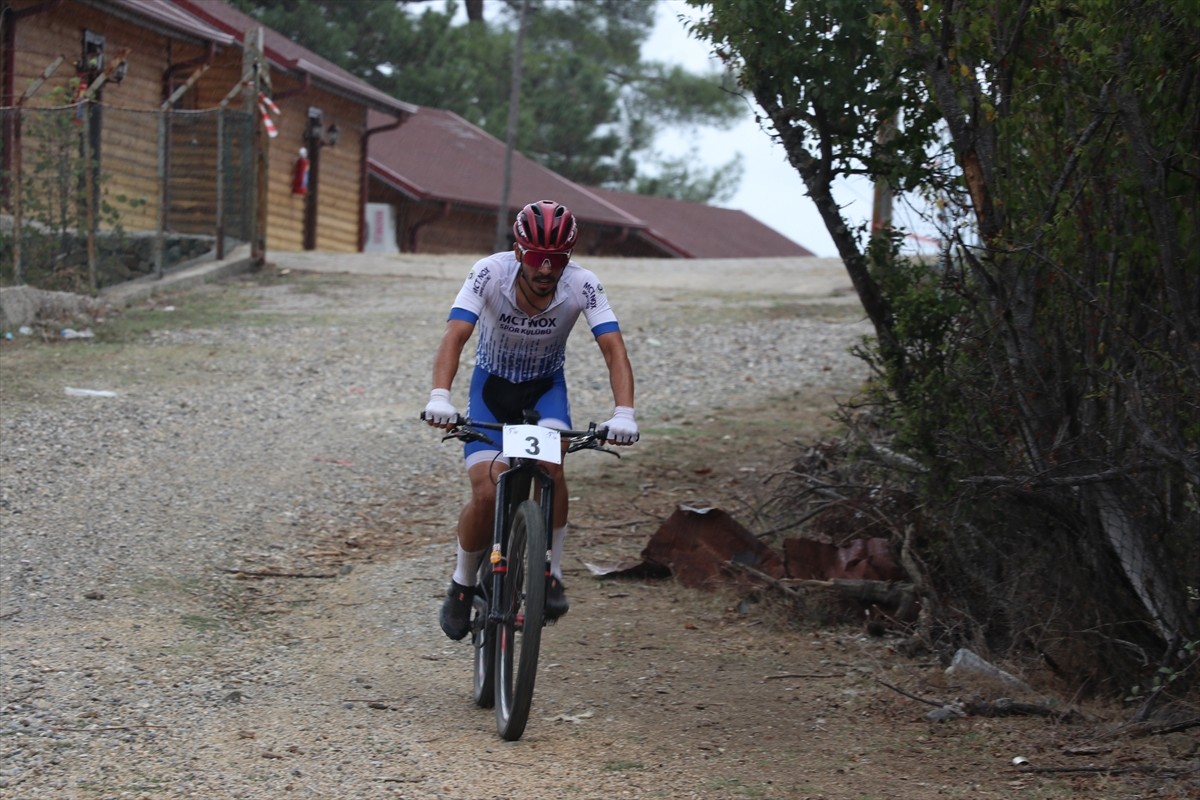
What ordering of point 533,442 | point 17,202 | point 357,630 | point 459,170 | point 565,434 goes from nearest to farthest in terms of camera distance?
point 533,442
point 565,434
point 357,630
point 17,202
point 459,170

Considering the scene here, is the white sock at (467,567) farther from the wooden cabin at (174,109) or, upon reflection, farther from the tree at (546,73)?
the tree at (546,73)

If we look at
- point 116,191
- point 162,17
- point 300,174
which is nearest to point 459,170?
point 300,174

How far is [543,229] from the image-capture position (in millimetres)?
5539

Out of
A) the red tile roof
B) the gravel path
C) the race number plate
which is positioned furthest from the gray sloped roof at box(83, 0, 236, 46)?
the race number plate

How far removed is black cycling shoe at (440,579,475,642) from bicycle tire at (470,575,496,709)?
Result: 0.21 ft

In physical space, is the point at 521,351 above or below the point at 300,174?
below

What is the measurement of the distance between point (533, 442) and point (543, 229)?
834 mm

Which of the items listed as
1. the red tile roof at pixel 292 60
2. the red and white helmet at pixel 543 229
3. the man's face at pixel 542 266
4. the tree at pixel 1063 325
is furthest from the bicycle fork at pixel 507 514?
the red tile roof at pixel 292 60

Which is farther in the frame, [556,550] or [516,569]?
[556,550]

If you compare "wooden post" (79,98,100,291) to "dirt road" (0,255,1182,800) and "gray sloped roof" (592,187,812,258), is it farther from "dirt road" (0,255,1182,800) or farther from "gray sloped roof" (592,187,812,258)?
"gray sloped roof" (592,187,812,258)

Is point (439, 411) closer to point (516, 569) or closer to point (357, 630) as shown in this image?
point (516, 569)

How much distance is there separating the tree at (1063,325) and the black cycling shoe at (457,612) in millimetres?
2195

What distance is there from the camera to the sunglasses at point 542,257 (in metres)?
5.57

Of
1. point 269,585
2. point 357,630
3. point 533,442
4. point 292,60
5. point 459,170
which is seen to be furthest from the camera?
point 459,170
